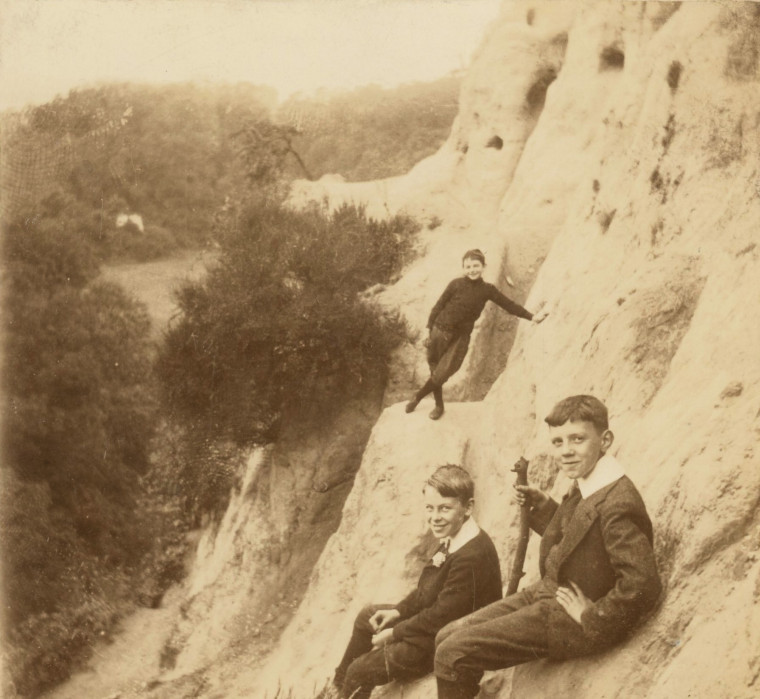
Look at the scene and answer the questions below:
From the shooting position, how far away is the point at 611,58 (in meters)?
8.05

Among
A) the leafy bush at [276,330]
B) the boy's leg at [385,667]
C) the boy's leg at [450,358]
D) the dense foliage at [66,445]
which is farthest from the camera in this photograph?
the leafy bush at [276,330]

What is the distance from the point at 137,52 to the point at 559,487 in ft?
12.2

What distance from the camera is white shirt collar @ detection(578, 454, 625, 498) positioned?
11.3ft

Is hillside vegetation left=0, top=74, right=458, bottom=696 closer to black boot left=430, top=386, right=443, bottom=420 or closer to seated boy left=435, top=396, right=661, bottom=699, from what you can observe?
black boot left=430, top=386, right=443, bottom=420

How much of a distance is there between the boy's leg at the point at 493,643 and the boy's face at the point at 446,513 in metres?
0.50

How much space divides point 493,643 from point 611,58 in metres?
5.84

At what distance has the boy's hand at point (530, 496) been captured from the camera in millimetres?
3867

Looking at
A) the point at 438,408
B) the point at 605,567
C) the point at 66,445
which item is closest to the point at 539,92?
the point at 438,408

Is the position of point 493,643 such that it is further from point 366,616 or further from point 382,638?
point 366,616

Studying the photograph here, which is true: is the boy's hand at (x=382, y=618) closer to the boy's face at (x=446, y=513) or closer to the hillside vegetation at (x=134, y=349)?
the boy's face at (x=446, y=513)

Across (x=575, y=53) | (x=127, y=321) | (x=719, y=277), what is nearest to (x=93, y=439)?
(x=127, y=321)

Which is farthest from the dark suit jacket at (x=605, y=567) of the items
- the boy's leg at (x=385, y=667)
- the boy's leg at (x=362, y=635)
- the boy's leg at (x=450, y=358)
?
the boy's leg at (x=450, y=358)

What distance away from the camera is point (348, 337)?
7875mm

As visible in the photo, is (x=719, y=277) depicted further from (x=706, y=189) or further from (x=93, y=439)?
(x=93, y=439)
